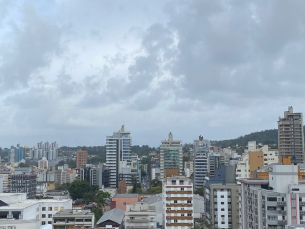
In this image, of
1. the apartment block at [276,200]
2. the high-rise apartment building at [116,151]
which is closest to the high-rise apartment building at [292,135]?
the high-rise apartment building at [116,151]

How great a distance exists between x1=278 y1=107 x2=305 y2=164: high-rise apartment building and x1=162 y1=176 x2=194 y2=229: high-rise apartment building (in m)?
44.6

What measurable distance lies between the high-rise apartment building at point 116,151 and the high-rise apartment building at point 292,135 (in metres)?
41.4

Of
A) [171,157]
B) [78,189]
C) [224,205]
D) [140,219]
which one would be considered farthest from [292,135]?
[140,219]

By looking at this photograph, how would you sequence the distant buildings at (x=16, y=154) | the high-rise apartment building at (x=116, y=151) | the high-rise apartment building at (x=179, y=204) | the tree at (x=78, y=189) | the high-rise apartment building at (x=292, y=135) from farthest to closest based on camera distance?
the distant buildings at (x=16, y=154) → the high-rise apartment building at (x=116, y=151) → the high-rise apartment building at (x=292, y=135) → the tree at (x=78, y=189) → the high-rise apartment building at (x=179, y=204)

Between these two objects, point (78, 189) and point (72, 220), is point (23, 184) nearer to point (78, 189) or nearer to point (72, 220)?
point (78, 189)

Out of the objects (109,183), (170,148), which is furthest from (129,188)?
(170,148)

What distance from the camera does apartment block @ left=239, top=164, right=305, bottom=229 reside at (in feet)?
99.0

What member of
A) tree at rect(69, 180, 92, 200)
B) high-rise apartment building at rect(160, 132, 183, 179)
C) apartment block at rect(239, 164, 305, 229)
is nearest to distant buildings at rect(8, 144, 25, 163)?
high-rise apartment building at rect(160, 132, 183, 179)

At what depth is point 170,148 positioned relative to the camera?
98.3 metres

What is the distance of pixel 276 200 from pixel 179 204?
11.6 m

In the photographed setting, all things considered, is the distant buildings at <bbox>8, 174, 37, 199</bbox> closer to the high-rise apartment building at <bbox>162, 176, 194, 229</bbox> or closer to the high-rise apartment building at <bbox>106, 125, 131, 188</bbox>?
the high-rise apartment building at <bbox>106, 125, 131, 188</bbox>

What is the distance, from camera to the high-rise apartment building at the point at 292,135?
76375mm

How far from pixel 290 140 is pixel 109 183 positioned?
4615 cm

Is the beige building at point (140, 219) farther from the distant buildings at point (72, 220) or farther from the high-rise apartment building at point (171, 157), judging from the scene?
the high-rise apartment building at point (171, 157)
